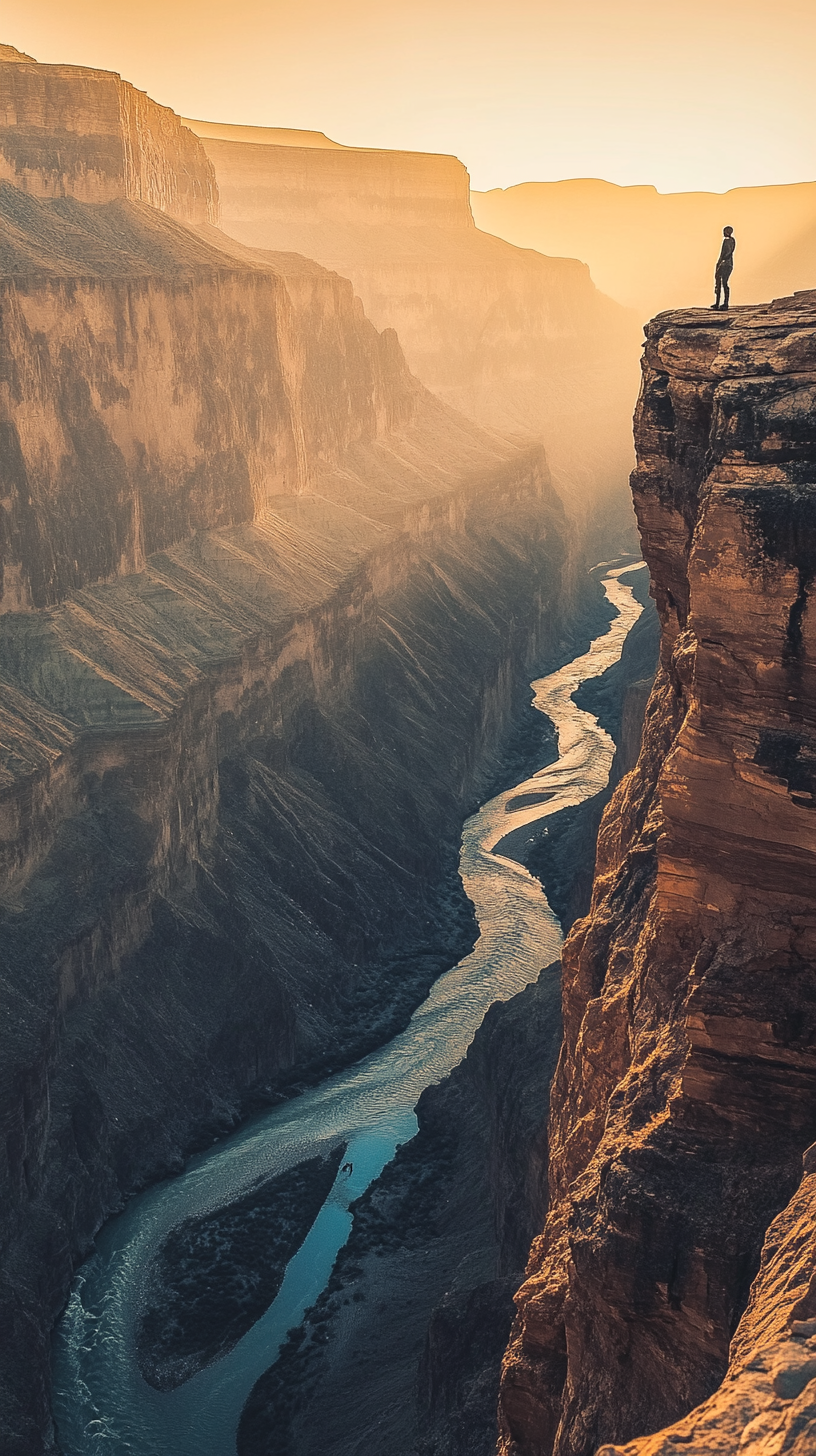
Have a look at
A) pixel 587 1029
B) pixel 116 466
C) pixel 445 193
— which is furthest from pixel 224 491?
pixel 445 193

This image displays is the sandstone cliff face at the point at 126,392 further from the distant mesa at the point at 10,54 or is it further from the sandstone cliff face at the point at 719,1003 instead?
the sandstone cliff face at the point at 719,1003

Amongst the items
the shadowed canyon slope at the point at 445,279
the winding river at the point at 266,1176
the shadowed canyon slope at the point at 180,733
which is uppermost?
the shadowed canyon slope at the point at 445,279

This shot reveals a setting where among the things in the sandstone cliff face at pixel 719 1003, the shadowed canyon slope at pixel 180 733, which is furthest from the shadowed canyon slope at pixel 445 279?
the sandstone cliff face at pixel 719 1003

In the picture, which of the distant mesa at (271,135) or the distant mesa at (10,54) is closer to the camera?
the distant mesa at (10,54)

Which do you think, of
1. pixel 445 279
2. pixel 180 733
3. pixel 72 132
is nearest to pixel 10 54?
pixel 72 132

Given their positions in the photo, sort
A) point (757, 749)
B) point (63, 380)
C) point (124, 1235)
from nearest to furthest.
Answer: point (757, 749)
point (124, 1235)
point (63, 380)

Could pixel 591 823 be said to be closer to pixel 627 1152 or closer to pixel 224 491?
pixel 224 491

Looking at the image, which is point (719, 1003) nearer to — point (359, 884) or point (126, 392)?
point (359, 884)
